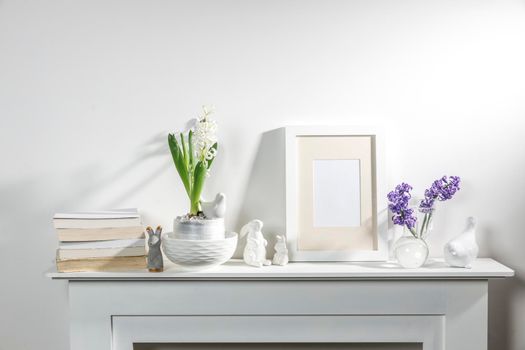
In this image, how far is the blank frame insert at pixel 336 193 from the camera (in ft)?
4.87

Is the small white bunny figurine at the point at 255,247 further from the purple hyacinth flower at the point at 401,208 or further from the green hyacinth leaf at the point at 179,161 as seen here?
the purple hyacinth flower at the point at 401,208

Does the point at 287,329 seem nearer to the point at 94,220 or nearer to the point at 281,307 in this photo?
the point at 281,307

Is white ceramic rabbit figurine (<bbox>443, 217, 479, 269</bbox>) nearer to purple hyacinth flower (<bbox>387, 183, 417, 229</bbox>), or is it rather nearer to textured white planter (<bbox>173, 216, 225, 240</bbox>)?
purple hyacinth flower (<bbox>387, 183, 417, 229</bbox>)

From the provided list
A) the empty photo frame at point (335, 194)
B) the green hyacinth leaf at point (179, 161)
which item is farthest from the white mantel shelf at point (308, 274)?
the green hyacinth leaf at point (179, 161)

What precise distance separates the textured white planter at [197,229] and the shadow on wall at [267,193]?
185 mm

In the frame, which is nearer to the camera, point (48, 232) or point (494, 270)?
point (494, 270)

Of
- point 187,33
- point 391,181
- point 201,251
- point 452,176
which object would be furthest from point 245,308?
point 187,33

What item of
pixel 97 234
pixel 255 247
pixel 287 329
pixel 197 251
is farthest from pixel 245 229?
pixel 97 234

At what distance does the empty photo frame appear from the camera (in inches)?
58.1

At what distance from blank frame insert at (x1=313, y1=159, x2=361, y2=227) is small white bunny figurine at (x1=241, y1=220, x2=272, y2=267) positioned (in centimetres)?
16

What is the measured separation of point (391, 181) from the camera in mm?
1528

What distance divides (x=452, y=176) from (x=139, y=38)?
0.95m

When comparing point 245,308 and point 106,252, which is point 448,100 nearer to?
point 245,308

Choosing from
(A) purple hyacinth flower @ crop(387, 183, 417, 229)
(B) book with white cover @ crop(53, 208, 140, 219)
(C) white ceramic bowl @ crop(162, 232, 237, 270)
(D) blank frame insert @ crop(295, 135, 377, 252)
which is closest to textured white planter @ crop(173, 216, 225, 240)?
(C) white ceramic bowl @ crop(162, 232, 237, 270)
